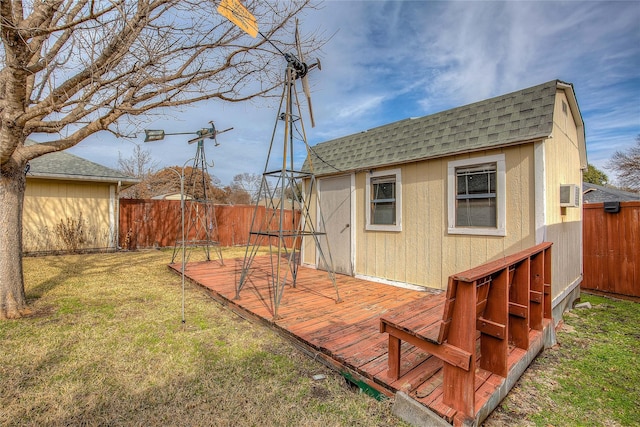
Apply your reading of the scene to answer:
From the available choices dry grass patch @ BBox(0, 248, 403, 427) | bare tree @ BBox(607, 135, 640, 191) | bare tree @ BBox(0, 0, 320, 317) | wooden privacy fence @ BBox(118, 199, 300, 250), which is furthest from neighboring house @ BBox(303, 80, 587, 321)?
bare tree @ BBox(607, 135, 640, 191)

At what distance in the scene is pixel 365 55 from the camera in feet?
24.5

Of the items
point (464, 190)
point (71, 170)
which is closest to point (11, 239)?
point (464, 190)

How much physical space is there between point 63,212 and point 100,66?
307 inches

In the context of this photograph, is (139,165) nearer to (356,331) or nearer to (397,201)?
(397,201)

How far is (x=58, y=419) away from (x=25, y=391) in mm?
564

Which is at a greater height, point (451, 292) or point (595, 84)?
point (595, 84)

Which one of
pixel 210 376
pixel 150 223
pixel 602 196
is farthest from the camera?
pixel 150 223

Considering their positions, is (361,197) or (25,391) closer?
(25,391)

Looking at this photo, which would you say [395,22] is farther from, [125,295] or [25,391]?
[25,391]

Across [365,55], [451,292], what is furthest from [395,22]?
[451,292]

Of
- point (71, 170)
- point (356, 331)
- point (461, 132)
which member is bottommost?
point (356, 331)

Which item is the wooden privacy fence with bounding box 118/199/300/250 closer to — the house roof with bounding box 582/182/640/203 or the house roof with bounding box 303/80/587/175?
the house roof with bounding box 303/80/587/175

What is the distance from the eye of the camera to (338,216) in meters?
5.96

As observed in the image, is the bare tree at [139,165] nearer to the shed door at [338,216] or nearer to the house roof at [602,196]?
the shed door at [338,216]
